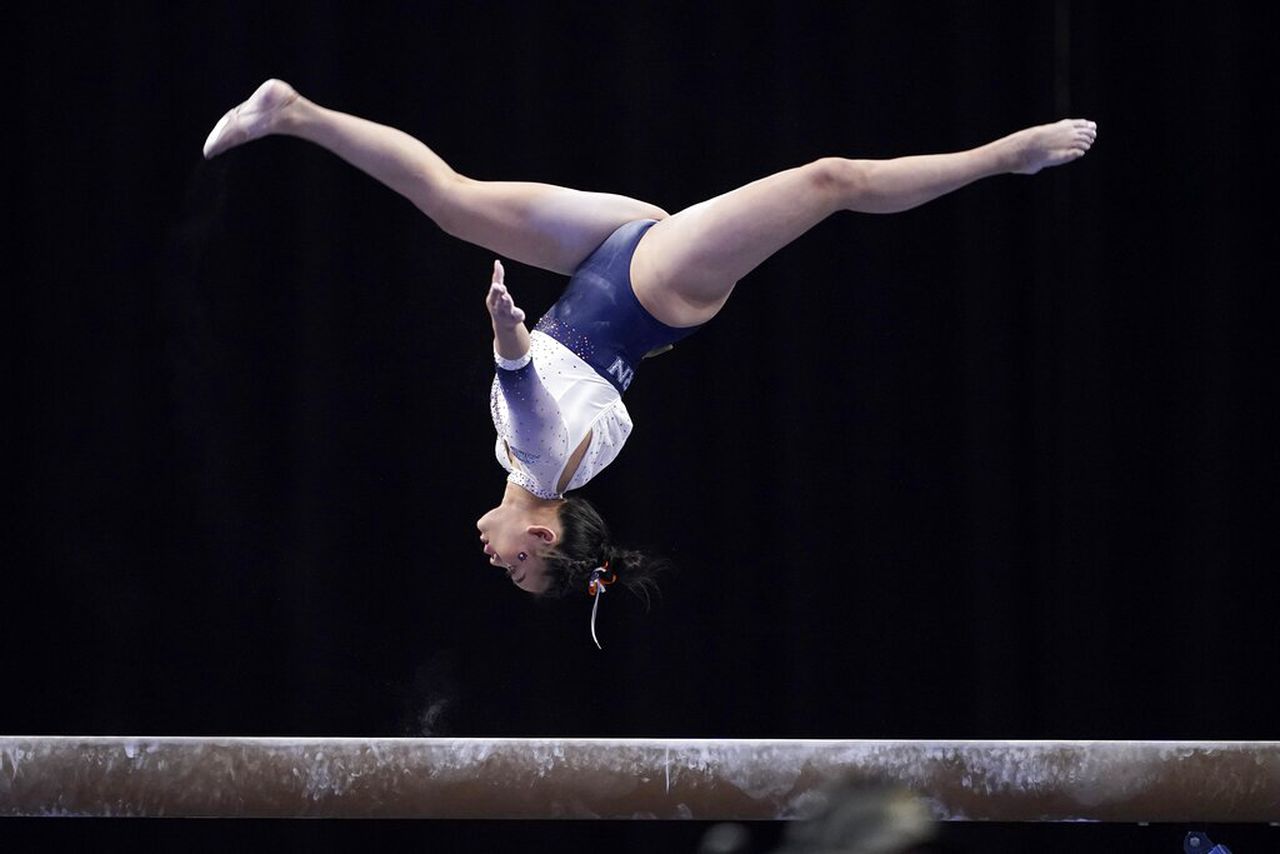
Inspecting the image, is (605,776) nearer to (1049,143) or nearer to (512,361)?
(512,361)

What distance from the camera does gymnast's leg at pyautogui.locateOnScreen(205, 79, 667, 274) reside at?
316 cm

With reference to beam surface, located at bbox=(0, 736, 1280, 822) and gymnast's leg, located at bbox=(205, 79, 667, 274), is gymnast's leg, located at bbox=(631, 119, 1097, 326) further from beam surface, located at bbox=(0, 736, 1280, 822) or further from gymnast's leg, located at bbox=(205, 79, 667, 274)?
beam surface, located at bbox=(0, 736, 1280, 822)

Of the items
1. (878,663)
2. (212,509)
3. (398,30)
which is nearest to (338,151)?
(398,30)

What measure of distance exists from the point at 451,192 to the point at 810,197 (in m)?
0.81

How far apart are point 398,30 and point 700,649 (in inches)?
82.2

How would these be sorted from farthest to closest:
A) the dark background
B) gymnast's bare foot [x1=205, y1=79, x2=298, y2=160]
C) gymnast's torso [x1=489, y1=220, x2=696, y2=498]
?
the dark background < gymnast's torso [x1=489, y1=220, x2=696, y2=498] < gymnast's bare foot [x1=205, y1=79, x2=298, y2=160]

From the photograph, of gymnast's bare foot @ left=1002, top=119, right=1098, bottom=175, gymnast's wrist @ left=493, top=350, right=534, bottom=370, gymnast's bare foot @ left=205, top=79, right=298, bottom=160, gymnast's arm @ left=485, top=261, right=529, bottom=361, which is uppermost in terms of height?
gymnast's bare foot @ left=205, top=79, right=298, bottom=160

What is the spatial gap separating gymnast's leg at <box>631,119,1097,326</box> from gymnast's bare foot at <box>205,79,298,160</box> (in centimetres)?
89

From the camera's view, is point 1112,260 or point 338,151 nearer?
point 338,151

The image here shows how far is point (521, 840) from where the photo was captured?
14.9 feet

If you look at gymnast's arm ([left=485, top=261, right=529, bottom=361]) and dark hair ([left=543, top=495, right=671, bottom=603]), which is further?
dark hair ([left=543, top=495, right=671, bottom=603])

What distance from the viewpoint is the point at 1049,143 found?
3248 mm

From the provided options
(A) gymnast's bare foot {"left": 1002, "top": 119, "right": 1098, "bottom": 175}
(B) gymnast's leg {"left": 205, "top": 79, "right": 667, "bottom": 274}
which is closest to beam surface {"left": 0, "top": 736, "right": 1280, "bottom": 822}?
(B) gymnast's leg {"left": 205, "top": 79, "right": 667, "bottom": 274}

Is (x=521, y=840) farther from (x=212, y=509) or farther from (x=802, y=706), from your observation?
(x=212, y=509)
